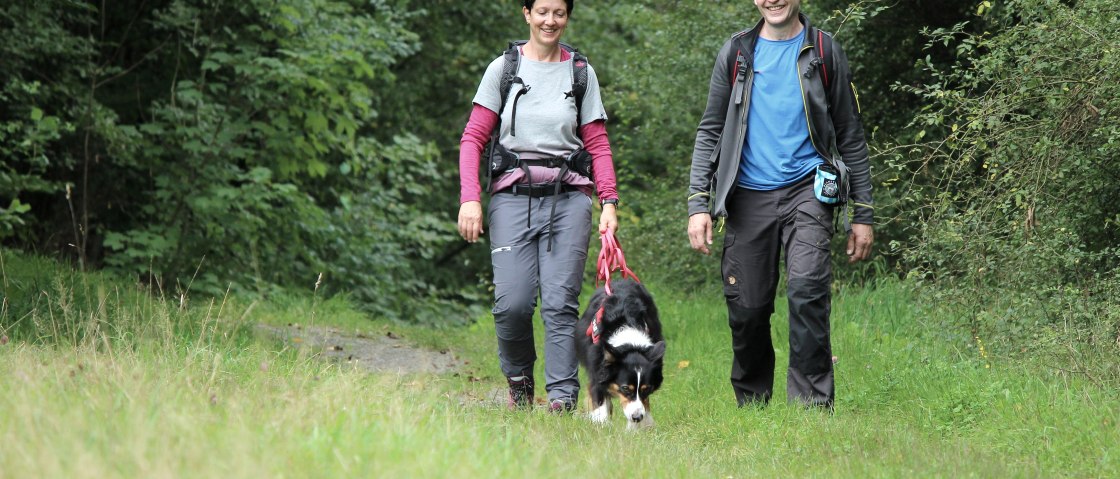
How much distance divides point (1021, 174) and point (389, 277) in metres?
11.5

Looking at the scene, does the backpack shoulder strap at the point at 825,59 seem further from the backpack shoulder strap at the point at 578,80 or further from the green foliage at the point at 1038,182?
the backpack shoulder strap at the point at 578,80

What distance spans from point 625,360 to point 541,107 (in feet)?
4.40

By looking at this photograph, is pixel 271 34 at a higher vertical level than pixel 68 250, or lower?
higher

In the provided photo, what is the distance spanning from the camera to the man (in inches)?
218

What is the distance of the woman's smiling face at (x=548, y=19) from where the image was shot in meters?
5.60

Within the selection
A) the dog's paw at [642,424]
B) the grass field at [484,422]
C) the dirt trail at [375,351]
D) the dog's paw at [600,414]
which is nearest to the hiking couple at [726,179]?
the dog's paw at [600,414]

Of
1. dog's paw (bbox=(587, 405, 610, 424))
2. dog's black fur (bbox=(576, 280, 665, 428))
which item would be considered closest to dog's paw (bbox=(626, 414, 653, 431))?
dog's black fur (bbox=(576, 280, 665, 428))

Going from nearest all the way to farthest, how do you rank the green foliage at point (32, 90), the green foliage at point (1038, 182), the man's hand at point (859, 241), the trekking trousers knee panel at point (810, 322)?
the trekking trousers knee panel at point (810, 322) < the man's hand at point (859, 241) < the green foliage at point (1038, 182) < the green foliage at point (32, 90)

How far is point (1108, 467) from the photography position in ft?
14.1

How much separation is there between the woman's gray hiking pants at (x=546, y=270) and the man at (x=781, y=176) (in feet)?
2.16

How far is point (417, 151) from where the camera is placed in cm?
1667

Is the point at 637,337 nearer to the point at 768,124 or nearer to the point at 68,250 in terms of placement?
the point at 768,124

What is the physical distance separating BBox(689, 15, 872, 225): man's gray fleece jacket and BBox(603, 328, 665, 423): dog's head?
726mm

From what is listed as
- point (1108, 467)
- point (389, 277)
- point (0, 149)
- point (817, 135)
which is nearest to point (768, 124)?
point (817, 135)
